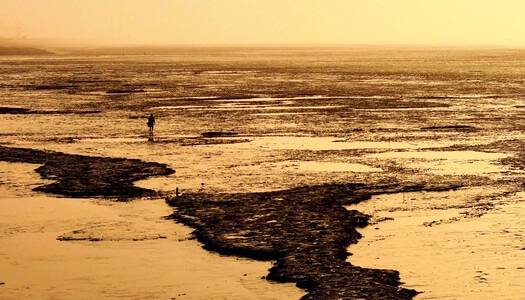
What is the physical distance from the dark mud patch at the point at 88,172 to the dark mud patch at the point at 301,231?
2689 millimetres

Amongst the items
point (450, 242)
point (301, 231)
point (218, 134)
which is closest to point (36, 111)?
point (218, 134)

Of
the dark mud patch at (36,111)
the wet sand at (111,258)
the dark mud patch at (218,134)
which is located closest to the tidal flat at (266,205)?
the wet sand at (111,258)

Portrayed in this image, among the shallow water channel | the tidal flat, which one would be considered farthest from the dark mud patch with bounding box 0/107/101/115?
the shallow water channel

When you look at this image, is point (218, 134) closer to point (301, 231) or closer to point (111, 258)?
point (301, 231)

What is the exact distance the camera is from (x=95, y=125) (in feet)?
148

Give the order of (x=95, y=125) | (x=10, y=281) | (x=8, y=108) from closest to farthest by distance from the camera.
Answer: (x=10, y=281) → (x=95, y=125) → (x=8, y=108)

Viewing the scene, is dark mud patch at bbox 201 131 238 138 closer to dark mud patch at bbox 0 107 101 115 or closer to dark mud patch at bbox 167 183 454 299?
dark mud patch at bbox 167 183 454 299

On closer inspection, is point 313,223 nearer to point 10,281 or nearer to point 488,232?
point 488,232

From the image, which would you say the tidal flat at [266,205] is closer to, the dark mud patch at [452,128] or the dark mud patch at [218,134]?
the dark mud patch at [452,128]

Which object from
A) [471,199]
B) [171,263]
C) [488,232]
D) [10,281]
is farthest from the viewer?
[471,199]

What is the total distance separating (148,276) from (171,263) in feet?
3.26

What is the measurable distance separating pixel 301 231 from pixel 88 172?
1121cm

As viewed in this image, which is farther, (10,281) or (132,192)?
(132,192)

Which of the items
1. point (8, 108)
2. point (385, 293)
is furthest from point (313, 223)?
point (8, 108)
